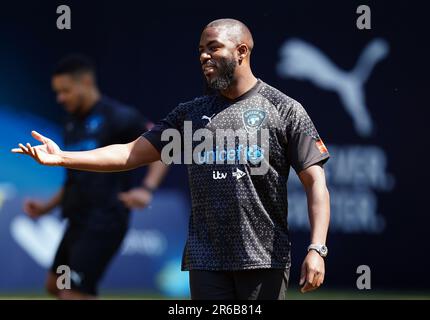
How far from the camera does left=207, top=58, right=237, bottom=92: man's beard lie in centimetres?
489

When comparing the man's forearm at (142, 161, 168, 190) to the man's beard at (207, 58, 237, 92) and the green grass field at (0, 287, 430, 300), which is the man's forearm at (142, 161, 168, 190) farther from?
the man's beard at (207, 58, 237, 92)

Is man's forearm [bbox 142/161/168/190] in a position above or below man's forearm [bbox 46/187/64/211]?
above

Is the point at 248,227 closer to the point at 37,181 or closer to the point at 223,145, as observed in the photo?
the point at 223,145

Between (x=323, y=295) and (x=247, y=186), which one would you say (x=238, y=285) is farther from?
(x=323, y=295)

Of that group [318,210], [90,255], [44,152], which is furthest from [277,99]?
[90,255]

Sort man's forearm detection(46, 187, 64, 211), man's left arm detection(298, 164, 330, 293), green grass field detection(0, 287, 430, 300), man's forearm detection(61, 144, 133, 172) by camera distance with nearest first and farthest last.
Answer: man's left arm detection(298, 164, 330, 293)
man's forearm detection(61, 144, 133, 172)
man's forearm detection(46, 187, 64, 211)
green grass field detection(0, 287, 430, 300)

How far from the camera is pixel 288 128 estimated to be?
486 centimetres

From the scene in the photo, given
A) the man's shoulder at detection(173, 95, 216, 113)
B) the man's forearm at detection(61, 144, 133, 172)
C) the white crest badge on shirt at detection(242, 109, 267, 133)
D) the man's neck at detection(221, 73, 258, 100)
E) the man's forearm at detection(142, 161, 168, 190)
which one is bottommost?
the man's forearm at detection(142, 161, 168, 190)

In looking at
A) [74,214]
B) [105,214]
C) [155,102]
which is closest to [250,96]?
[105,214]

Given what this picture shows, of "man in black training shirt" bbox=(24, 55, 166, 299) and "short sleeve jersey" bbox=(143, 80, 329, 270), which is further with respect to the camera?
"man in black training shirt" bbox=(24, 55, 166, 299)

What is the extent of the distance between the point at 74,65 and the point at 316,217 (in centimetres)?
565

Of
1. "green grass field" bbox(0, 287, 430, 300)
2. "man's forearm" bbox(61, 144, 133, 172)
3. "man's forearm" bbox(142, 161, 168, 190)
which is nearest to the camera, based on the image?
"man's forearm" bbox(61, 144, 133, 172)

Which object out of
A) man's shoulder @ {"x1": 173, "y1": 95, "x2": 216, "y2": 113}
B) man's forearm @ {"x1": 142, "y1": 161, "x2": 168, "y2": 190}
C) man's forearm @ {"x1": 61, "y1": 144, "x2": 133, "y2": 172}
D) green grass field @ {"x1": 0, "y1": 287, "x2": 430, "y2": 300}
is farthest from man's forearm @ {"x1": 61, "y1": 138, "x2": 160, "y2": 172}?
green grass field @ {"x1": 0, "y1": 287, "x2": 430, "y2": 300}

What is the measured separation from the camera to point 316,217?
4.76 meters
